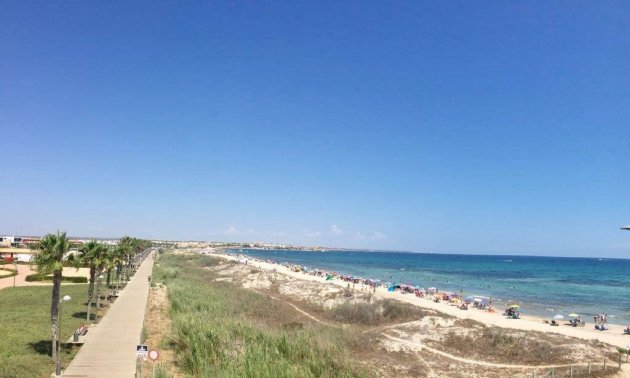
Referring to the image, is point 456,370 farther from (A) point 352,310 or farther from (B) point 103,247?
(B) point 103,247

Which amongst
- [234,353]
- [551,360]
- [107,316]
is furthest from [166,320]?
[551,360]

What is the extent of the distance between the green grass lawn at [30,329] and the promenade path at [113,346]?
0.99m

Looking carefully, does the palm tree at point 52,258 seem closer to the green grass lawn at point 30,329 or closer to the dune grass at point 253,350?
the green grass lawn at point 30,329

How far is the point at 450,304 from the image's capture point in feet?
187

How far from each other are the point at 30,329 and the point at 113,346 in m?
7.65

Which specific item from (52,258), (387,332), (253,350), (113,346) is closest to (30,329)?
(113,346)

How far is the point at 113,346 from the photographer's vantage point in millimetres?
24047

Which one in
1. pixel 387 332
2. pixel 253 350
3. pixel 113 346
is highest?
pixel 253 350

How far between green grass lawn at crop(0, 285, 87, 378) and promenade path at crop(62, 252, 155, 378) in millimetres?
991

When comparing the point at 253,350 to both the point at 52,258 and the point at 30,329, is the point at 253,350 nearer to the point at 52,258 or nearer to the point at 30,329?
the point at 52,258

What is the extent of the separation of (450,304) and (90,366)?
4580 cm

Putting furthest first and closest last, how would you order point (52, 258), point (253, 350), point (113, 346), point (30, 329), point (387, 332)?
point (387, 332)
point (30, 329)
point (113, 346)
point (52, 258)
point (253, 350)

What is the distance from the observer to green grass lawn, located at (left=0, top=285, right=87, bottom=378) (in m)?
19.9

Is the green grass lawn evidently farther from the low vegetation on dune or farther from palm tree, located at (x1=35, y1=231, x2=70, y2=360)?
the low vegetation on dune
